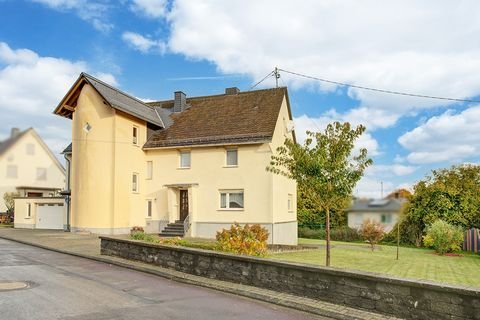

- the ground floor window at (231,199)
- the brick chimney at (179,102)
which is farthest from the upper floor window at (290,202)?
the brick chimney at (179,102)

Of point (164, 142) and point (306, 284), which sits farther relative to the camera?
point (164, 142)

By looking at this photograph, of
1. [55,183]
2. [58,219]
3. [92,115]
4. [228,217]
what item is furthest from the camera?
[58,219]

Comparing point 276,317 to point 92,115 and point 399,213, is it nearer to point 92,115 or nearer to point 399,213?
point 399,213

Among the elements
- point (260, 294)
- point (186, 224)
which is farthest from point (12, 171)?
point (186, 224)

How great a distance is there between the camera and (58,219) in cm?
3491

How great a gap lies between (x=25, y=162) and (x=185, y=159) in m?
27.3

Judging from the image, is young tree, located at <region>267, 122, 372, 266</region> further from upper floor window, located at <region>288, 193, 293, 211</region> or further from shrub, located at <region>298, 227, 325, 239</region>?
shrub, located at <region>298, 227, 325, 239</region>

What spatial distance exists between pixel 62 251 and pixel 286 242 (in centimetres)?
1534

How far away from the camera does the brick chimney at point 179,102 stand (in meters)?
33.3

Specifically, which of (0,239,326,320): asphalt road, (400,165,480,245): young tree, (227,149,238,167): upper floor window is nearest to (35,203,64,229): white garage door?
(227,149,238,167): upper floor window

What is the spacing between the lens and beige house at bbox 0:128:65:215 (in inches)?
68.0

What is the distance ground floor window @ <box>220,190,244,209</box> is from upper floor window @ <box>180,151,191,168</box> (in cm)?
355

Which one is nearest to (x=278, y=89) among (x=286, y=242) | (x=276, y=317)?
(x=286, y=242)

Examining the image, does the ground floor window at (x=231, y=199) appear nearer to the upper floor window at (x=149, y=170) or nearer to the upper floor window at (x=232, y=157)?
the upper floor window at (x=232, y=157)
